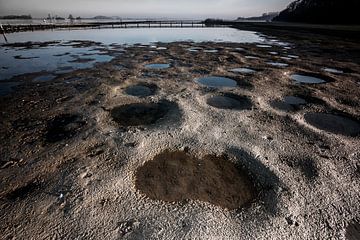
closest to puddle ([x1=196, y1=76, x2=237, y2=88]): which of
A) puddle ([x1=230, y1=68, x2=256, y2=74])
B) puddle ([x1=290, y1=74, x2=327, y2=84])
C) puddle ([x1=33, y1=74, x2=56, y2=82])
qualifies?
puddle ([x1=230, y1=68, x2=256, y2=74])

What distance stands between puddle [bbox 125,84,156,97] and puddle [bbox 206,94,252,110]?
103 inches

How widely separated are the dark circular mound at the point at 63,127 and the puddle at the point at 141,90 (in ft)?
9.15

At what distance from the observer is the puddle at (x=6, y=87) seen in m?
10.2

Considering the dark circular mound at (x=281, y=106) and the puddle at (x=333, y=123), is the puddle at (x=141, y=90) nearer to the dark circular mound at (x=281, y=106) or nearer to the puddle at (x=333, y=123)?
the dark circular mound at (x=281, y=106)

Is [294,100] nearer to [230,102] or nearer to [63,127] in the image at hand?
[230,102]

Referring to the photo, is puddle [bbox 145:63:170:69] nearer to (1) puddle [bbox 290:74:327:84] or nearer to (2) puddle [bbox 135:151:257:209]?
(1) puddle [bbox 290:74:327:84]

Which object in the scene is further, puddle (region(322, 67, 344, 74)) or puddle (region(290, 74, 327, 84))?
puddle (region(322, 67, 344, 74))

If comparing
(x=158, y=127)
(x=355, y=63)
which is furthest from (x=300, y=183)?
(x=355, y=63)

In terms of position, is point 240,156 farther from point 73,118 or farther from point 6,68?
point 6,68

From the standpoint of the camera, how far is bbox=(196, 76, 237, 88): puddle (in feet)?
36.0

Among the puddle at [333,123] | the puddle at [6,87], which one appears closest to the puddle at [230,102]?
the puddle at [333,123]

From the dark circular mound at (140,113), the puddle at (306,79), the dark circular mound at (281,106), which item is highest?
the dark circular mound at (140,113)

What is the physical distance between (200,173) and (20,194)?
11.9 feet

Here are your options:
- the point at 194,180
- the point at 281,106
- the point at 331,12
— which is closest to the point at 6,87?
the point at 194,180
